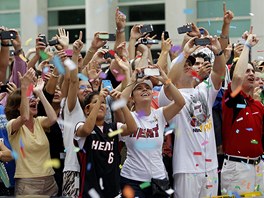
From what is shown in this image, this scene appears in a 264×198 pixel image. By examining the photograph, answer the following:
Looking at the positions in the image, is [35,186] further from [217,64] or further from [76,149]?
[217,64]

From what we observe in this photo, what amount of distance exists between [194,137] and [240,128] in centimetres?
54

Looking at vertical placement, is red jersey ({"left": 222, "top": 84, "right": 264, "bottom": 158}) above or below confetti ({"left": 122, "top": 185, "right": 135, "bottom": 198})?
above

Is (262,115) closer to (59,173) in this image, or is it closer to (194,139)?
(194,139)

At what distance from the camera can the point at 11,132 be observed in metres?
6.45

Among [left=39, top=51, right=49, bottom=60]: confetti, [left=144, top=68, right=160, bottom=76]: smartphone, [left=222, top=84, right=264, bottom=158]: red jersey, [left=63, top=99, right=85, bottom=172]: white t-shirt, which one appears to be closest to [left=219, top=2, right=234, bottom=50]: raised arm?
[left=222, top=84, right=264, bottom=158]: red jersey

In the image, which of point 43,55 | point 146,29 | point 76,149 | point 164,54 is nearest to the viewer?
point 76,149

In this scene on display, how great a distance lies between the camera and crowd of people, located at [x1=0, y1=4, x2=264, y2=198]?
6.23 meters

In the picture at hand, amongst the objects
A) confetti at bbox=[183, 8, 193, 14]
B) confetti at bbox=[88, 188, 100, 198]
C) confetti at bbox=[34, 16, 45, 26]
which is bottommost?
confetti at bbox=[88, 188, 100, 198]

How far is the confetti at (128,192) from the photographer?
623 cm

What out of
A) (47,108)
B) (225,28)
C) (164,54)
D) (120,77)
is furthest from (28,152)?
(225,28)

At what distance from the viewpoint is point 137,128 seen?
20.7 feet

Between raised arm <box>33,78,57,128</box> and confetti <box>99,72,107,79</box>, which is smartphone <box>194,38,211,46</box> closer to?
confetti <box>99,72,107,79</box>

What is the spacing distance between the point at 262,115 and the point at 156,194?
143 cm

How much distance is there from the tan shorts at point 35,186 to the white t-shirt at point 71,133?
0.28 m
